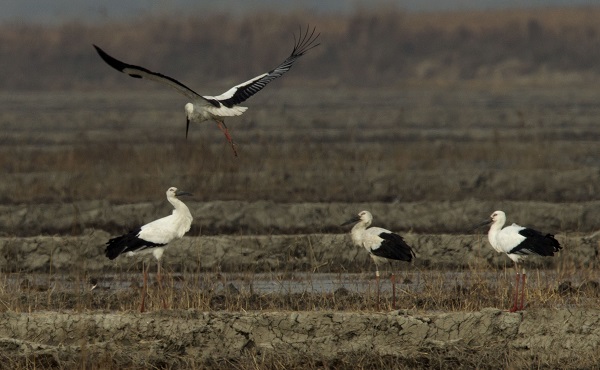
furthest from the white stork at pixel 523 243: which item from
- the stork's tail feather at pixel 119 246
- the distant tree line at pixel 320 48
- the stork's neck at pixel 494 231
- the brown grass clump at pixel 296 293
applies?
the distant tree line at pixel 320 48

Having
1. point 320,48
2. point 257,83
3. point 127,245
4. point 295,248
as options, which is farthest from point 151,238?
point 320,48

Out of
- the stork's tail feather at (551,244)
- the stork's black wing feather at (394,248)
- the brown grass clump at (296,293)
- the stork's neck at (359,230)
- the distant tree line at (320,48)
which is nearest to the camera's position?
the brown grass clump at (296,293)

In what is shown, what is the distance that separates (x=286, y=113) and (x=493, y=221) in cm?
2865

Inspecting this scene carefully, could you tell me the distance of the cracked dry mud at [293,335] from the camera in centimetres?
985

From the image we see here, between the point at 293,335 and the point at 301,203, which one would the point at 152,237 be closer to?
the point at 293,335

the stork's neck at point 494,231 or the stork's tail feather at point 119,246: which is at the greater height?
the stork's neck at point 494,231

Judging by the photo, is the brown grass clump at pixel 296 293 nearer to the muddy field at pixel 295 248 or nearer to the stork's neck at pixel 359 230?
the muddy field at pixel 295 248

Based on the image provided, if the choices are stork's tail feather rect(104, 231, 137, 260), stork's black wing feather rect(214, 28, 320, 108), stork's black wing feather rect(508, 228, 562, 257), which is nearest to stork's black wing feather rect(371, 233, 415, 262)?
stork's black wing feather rect(508, 228, 562, 257)

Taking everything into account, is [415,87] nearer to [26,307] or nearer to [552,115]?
[552,115]

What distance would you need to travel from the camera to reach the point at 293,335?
406 inches

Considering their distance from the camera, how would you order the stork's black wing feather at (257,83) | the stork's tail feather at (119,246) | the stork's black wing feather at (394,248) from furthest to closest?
the stork's black wing feather at (257,83), the stork's black wing feather at (394,248), the stork's tail feather at (119,246)

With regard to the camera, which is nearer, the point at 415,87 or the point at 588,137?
the point at 588,137

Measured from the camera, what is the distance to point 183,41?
7575 centimetres

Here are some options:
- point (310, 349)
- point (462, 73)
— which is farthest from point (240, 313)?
point (462, 73)
